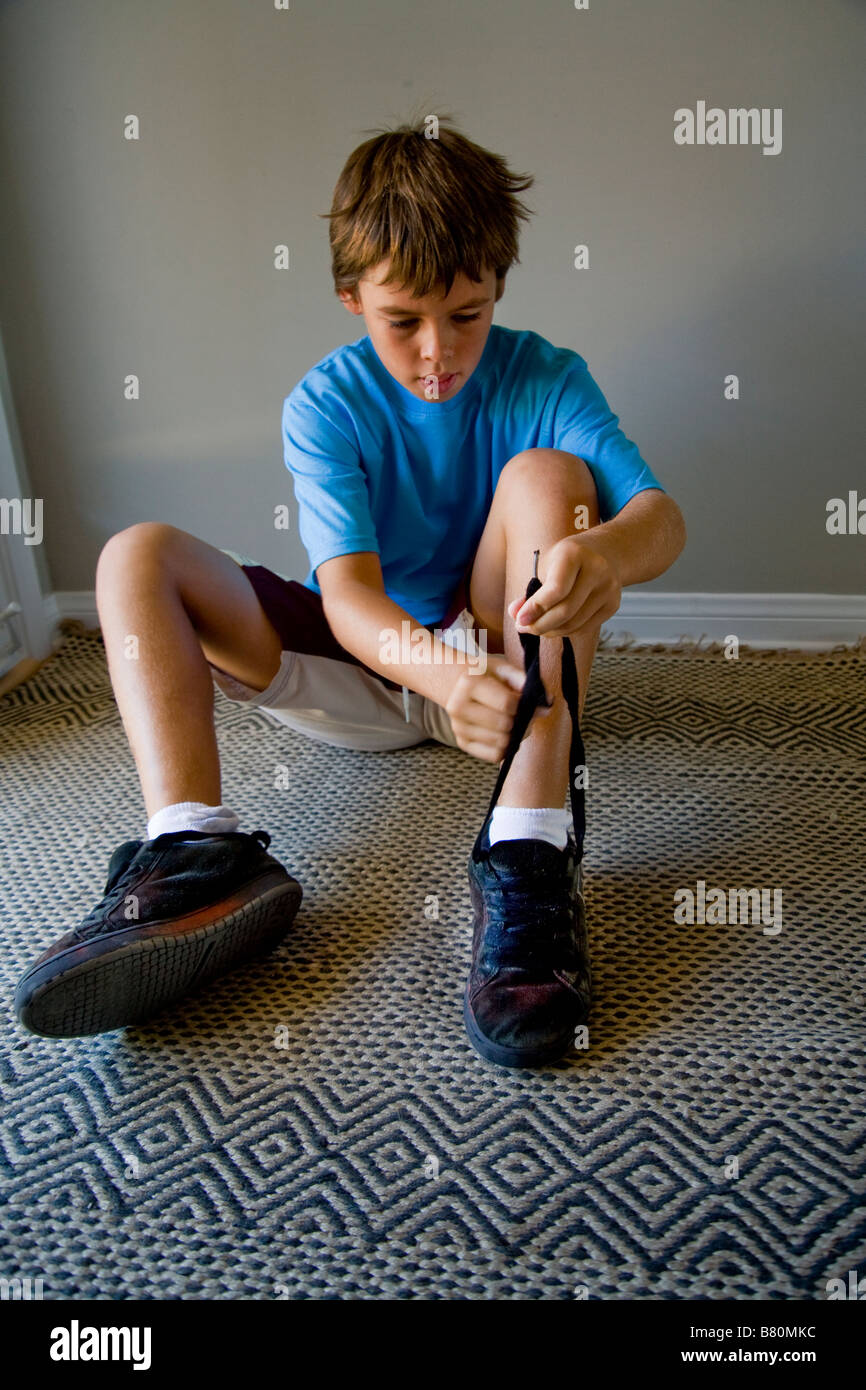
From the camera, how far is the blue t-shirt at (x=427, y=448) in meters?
0.92

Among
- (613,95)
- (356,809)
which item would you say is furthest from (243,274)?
(356,809)

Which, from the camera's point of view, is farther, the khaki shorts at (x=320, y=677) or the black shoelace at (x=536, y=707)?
the khaki shorts at (x=320, y=677)

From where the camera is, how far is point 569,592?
0.71 meters

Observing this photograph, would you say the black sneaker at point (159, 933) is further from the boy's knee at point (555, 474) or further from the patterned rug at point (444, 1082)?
the boy's knee at point (555, 474)

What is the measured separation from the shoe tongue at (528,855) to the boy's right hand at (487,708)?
8 centimetres

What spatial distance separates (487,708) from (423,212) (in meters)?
0.41

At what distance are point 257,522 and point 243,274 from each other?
0.33 m

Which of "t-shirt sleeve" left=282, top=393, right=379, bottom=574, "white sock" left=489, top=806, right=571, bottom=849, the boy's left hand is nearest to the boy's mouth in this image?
"t-shirt sleeve" left=282, top=393, right=379, bottom=574

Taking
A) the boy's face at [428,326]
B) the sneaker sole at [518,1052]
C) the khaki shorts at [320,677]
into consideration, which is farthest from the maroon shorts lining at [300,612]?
the sneaker sole at [518,1052]

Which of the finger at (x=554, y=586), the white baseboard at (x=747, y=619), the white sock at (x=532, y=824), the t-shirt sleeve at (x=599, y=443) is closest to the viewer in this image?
the finger at (x=554, y=586)

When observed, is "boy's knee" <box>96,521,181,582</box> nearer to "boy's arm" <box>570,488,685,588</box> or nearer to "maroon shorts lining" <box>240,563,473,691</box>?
"maroon shorts lining" <box>240,563,473,691</box>

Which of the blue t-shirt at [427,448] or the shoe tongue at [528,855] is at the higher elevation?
the blue t-shirt at [427,448]

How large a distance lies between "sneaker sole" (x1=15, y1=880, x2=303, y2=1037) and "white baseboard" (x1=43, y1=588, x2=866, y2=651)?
79 cm
